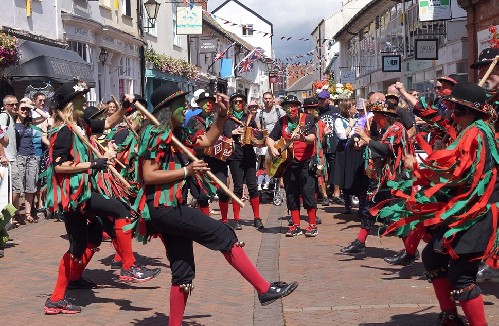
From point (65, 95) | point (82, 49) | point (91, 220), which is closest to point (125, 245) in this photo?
point (91, 220)

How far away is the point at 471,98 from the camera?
536 cm

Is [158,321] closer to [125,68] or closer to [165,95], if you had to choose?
[165,95]

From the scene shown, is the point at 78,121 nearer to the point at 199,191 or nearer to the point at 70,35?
the point at 199,191

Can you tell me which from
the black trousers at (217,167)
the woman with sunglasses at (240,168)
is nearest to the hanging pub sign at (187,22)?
the woman with sunglasses at (240,168)

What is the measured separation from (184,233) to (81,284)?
2566 mm

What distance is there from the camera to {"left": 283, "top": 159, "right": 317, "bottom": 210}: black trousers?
10758 mm

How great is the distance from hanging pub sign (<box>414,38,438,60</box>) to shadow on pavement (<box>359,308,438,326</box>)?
19.0 metres

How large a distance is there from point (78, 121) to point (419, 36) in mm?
22750

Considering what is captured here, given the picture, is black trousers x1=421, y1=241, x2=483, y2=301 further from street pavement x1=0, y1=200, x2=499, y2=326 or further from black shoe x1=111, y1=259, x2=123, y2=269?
black shoe x1=111, y1=259, x2=123, y2=269

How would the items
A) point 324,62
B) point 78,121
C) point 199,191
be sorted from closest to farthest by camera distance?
point 199,191, point 78,121, point 324,62

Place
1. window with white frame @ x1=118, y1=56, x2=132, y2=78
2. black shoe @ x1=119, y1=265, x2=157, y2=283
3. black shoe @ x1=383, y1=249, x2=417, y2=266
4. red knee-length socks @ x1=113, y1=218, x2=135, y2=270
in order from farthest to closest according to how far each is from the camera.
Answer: window with white frame @ x1=118, y1=56, x2=132, y2=78
black shoe @ x1=383, y1=249, x2=417, y2=266
black shoe @ x1=119, y1=265, x2=157, y2=283
red knee-length socks @ x1=113, y1=218, x2=135, y2=270

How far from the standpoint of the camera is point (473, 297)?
17.3 ft

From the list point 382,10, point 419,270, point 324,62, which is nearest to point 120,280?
point 419,270

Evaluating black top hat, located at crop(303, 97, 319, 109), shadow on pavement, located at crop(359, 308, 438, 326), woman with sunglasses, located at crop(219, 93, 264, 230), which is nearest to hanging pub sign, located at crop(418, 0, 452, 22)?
black top hat, located at crop(303, 97, 319, 109)
